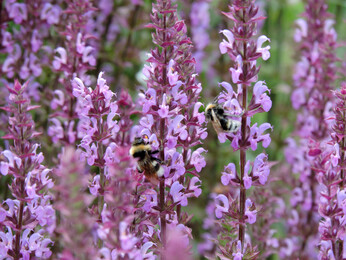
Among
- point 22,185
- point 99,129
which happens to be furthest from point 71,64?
point 22,185

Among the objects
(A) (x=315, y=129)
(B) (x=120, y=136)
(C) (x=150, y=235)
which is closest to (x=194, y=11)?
(A) (x=315, y=129)

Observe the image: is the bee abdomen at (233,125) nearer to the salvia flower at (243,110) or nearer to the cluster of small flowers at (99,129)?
the salvia flower at (243,110)

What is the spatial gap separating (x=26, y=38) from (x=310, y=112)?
1.71 meters

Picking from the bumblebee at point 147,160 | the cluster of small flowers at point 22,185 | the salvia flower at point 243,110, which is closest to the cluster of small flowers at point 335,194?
the salvia flower at point 243,110

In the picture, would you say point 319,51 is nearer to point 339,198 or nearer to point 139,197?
point 339,198

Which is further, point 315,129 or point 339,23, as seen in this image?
point 339,23

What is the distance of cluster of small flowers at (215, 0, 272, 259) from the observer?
2023 millimetres

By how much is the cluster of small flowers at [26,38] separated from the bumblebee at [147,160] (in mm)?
1083

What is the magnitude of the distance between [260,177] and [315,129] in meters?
1.01

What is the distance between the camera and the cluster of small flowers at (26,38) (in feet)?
9.85

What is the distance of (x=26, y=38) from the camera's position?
307 cm

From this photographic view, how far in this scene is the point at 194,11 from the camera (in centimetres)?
370

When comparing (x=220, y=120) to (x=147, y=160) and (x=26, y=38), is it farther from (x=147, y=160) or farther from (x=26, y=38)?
(x=26, y=38)

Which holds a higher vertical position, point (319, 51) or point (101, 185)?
point (319, 51)
